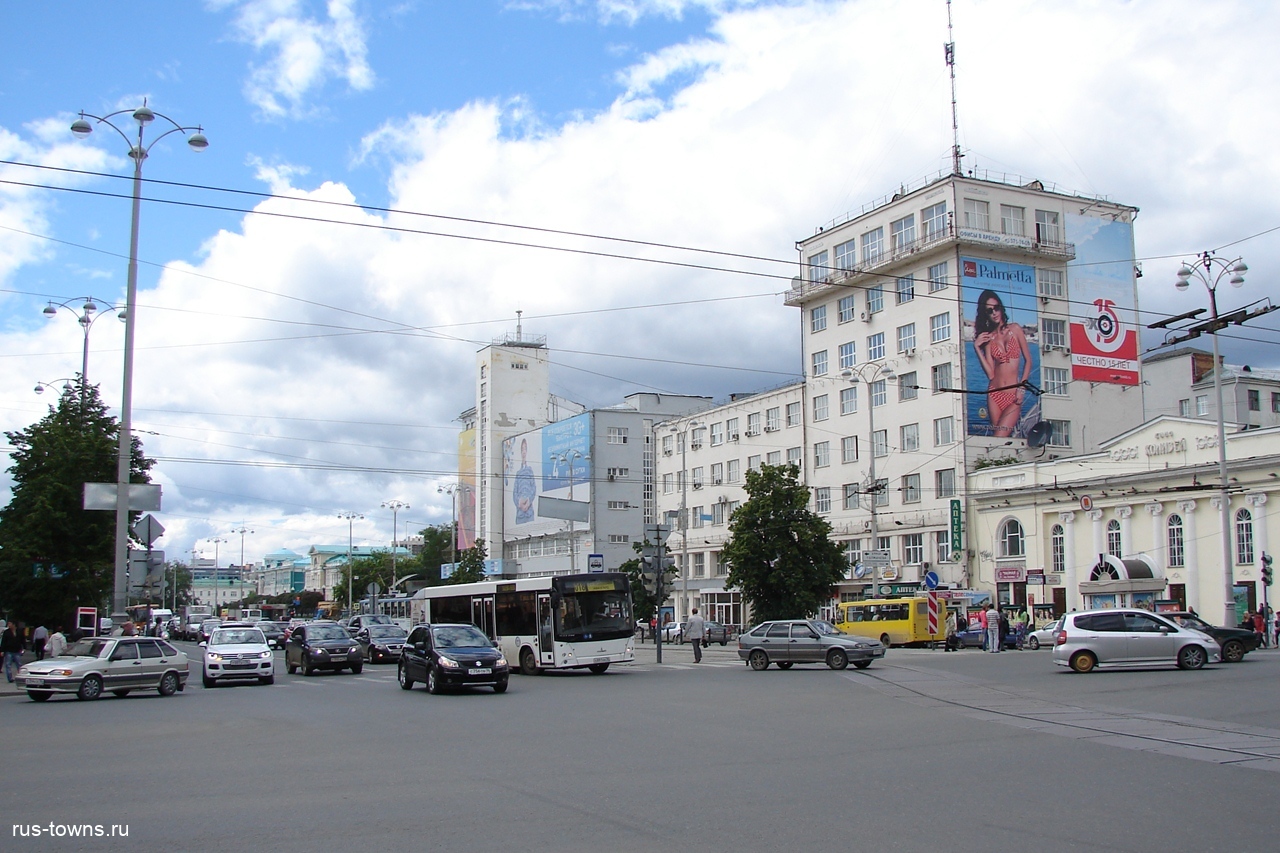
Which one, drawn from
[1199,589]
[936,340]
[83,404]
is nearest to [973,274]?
[936,340]

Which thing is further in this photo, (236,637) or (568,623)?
(568,623)

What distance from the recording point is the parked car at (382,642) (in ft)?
135

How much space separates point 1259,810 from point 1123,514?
43730mm

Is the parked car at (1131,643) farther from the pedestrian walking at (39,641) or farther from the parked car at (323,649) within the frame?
the pedestrian walking at (39,641)

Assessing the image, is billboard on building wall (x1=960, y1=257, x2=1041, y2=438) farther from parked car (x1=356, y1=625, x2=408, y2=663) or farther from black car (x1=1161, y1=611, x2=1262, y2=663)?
parked car (x1=356, y1=625, x2=408, y2=663)

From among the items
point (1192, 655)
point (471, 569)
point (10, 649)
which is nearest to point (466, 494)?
point (471, 569)

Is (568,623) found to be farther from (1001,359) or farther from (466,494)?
(466,494)

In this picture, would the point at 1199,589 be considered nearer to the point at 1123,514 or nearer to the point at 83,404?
the point at 1123,514

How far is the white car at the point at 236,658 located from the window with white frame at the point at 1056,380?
46.4m

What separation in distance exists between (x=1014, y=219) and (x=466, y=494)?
77504 millimetres

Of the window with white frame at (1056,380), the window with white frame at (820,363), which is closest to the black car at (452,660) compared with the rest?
the window with white frame at (1056,380)

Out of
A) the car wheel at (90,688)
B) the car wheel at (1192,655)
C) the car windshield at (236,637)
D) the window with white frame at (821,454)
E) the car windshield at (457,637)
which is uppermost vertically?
the window with white frame at (821,454)

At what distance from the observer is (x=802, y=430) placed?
2790 inches

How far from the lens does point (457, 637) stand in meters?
24.5
